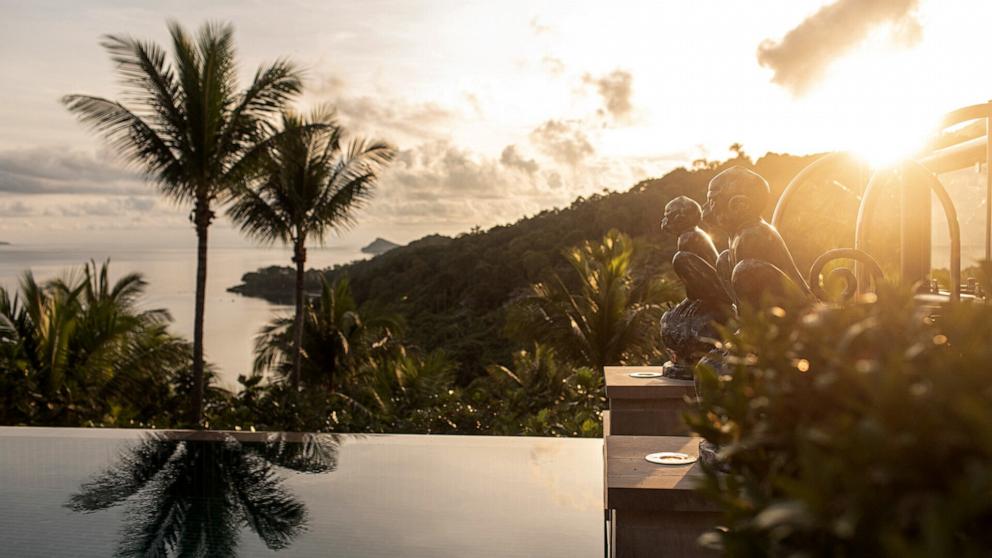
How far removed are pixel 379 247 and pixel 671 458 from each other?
27.9 meters

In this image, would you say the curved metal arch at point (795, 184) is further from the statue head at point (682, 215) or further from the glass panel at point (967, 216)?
the glass panel at point (967, 216)

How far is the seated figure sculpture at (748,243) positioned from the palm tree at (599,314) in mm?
8180

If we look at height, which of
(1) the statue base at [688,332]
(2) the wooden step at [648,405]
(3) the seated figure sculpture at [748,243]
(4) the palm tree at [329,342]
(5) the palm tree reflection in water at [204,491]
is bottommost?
(4) the palm tree at [329,342]

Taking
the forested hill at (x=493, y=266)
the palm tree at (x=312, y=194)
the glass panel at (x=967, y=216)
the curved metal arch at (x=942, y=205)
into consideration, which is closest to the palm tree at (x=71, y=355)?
the palm tree at (x=312, y=194)

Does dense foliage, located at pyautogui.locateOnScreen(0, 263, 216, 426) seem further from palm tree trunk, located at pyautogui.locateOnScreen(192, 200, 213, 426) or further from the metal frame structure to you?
the metal frame structure

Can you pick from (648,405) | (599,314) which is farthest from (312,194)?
(648,405)

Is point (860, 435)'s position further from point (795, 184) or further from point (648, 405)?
point (648, 405)

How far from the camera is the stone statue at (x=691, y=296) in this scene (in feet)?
14.2

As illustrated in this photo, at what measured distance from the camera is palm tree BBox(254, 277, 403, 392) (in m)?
15.1

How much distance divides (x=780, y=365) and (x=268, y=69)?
1129cm

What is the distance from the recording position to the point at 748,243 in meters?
2.96

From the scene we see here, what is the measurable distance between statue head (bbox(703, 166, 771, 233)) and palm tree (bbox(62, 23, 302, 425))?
30.5 ft

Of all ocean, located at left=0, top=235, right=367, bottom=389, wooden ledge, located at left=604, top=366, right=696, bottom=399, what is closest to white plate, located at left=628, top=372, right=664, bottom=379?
wooden ledge, located at left=604, top=366, right=696, bottom=399

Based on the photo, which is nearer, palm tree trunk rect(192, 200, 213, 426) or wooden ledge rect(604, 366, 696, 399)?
wooden ledge rect(604, 366, 696, 399)
